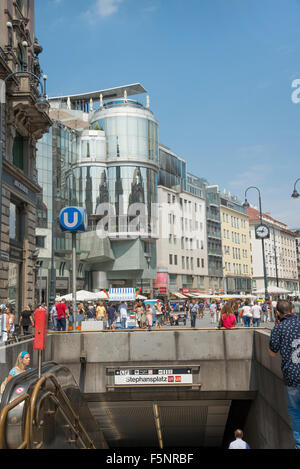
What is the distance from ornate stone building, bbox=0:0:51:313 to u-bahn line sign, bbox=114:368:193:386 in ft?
32.9

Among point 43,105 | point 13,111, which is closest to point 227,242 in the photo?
point 13,111

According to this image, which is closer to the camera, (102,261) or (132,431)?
(132,431)

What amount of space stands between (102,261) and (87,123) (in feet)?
79.2

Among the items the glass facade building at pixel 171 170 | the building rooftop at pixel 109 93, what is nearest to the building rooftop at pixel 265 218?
the glass facade building at pixel 171 170

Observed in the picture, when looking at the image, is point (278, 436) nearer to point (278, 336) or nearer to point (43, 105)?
point (278, 336)

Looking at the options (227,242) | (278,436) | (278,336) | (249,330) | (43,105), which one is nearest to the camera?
(278,336)

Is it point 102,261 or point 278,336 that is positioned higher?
point 102,261

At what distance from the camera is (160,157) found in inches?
3260

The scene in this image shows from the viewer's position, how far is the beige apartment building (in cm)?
10050

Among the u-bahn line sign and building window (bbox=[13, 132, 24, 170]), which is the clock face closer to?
building window (bbox=[13, 132, 24, 170])

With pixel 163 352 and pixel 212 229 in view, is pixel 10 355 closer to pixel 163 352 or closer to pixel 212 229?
pixel 163 352

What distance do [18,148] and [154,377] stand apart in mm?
17740

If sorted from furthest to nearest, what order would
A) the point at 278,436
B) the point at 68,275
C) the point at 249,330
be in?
the point at 68,275 → the point at 249,330 → the point at 278,436

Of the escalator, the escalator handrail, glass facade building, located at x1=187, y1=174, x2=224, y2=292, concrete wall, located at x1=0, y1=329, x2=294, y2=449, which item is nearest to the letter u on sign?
concrete wall, located at x1=0, y1=329, x2=294, y2=449
